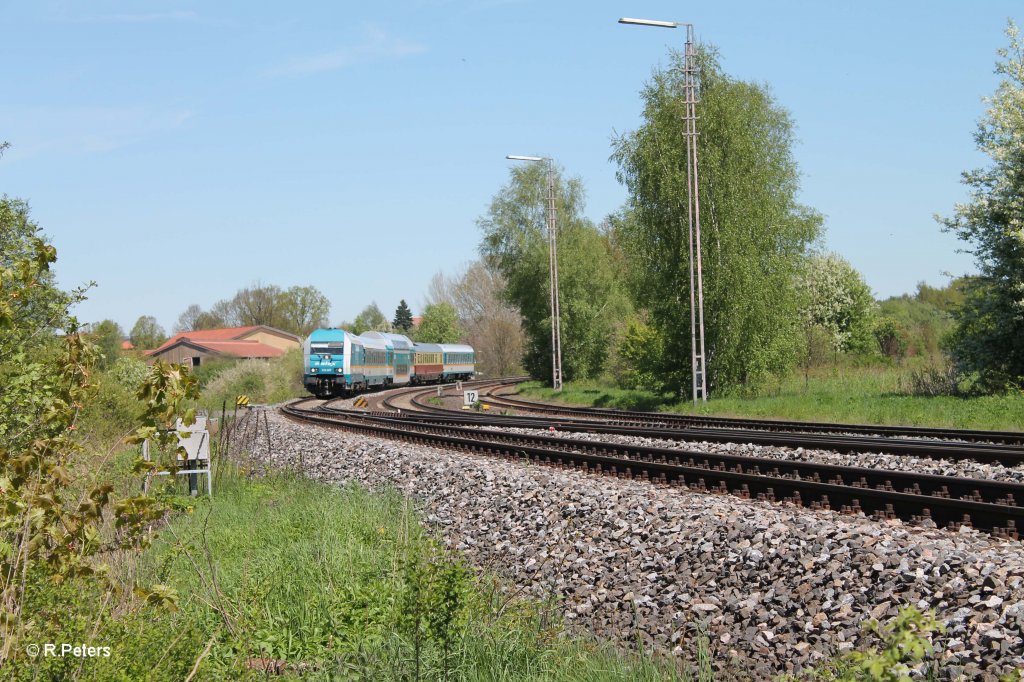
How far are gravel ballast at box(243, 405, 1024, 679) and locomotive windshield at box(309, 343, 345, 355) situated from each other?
34.7 meters

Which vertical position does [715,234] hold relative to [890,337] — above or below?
above

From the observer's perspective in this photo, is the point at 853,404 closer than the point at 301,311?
Yes

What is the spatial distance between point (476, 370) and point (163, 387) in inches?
3533

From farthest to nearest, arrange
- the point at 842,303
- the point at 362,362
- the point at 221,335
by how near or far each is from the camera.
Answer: the point at 221,335 < the point at 842,303 < the point at 362,362

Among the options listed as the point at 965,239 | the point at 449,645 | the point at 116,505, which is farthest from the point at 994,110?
the point at 116,505

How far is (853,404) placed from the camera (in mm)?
24609

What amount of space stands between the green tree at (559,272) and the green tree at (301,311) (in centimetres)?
7045

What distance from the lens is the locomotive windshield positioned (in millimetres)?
46281

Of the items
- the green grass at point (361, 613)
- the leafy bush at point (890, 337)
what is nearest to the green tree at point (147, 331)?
the leafy bush at point (890, 337)

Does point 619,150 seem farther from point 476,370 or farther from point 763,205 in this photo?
point 476,370

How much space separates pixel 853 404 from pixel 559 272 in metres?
30.4

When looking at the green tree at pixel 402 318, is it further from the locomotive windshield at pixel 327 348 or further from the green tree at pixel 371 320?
the locomotive windshield at pixel 327 348

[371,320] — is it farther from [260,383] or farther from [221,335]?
[260,383]

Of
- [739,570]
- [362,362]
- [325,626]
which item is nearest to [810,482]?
[739,570]
